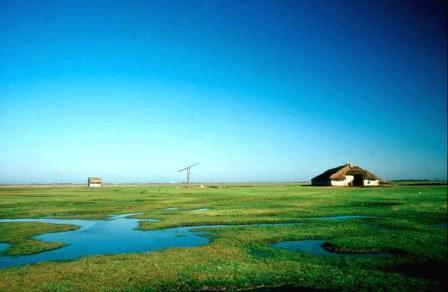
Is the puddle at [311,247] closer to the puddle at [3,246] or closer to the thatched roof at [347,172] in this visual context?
the puddle at [3,246]

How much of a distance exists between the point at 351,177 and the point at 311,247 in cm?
8708

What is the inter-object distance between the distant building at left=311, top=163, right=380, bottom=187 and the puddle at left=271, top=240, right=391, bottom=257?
82.1 metres

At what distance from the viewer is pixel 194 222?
31344mm

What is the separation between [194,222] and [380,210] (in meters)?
21.5

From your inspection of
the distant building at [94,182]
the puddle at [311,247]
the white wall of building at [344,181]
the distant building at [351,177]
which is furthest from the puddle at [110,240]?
the distant building at [94,182]

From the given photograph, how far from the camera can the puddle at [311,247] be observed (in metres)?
19.2

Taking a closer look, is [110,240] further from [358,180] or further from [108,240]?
[358,180]

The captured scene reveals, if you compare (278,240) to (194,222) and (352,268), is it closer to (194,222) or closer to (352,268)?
(352,268)

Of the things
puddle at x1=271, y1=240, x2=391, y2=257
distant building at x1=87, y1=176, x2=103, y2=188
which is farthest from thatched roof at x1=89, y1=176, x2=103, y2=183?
puddle at x1=271, y1=240, x2=391, y2=257

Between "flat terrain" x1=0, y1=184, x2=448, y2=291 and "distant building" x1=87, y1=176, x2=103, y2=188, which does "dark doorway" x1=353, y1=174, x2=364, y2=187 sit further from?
"distant building" x1=87, y1=176, x2=103, y2=188

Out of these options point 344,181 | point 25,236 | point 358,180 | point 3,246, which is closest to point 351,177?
point 358,180

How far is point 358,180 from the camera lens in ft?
331

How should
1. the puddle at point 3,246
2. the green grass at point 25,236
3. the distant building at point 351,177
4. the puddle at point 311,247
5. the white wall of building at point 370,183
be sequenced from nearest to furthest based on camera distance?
the puddle at point 311,247 < the green grass at point 25,236 < the puddle at point 3,246 < the white wall of building at point 370,183 < the distant building at point 351,177

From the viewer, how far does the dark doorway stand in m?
99.8
